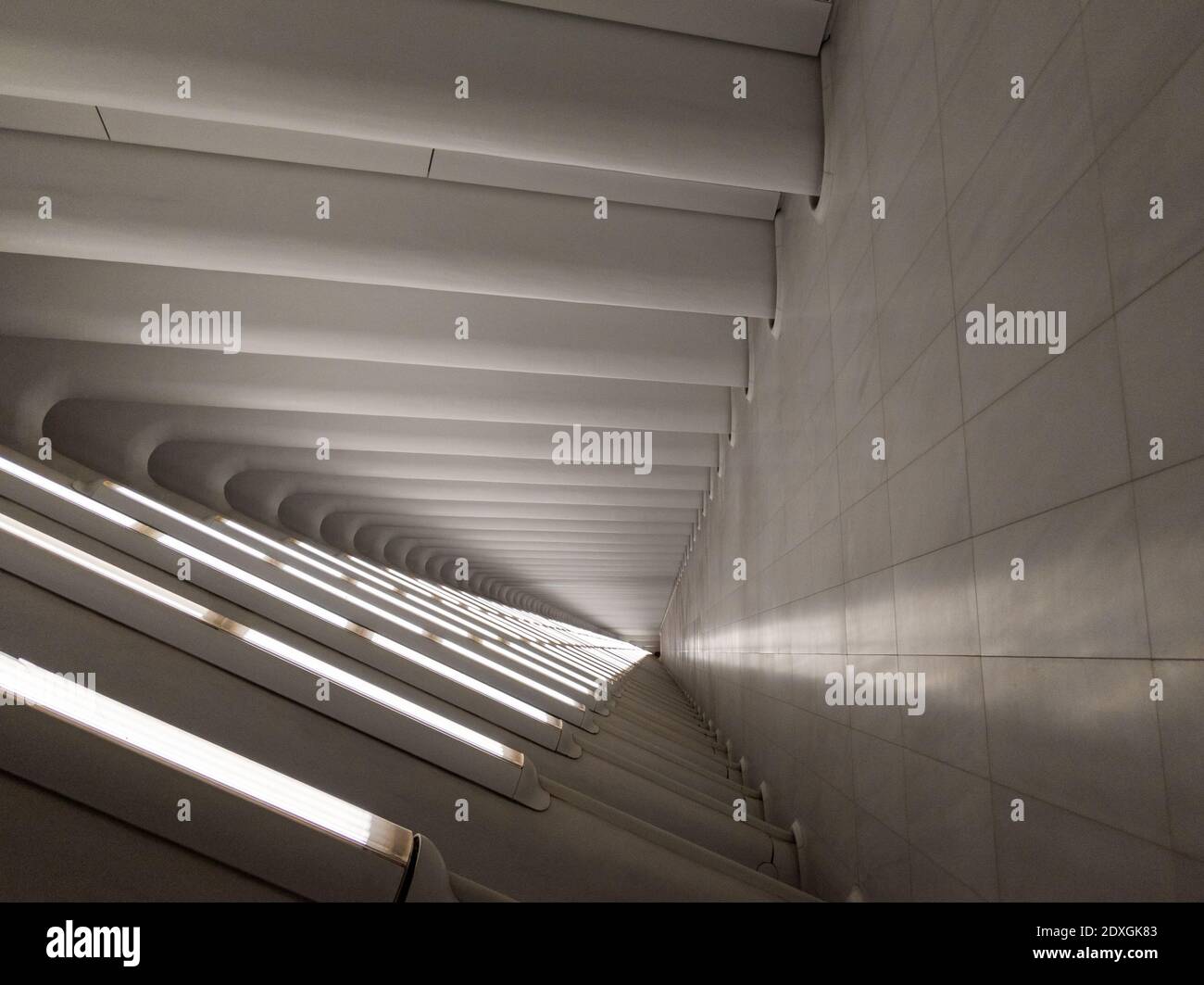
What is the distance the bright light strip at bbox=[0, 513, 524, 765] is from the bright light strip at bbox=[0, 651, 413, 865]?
132 centimetres

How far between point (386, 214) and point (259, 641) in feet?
10.6

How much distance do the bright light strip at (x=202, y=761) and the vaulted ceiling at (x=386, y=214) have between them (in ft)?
10.8

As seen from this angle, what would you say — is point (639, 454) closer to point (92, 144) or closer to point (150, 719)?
point (92, 144)

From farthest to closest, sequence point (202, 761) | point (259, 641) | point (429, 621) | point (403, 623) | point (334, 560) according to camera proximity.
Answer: point (334, 560) → point (429, 621) → point (403, 623) → point (259, 641) → point (202, 761)

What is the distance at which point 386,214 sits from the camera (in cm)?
587

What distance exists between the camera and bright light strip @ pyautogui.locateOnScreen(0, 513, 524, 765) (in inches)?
161

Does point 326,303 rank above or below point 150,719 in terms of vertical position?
above

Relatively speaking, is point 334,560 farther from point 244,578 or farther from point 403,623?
point 244,578

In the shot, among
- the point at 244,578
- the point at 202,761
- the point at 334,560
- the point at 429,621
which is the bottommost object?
the point at 202,761

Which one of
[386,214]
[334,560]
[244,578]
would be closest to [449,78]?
[386,214]

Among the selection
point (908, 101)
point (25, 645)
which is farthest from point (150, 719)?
point (908, 101)

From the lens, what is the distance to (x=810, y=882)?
523cm

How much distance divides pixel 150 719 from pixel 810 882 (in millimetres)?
4235

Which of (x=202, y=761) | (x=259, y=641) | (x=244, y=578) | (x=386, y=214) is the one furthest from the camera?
(x=244, y=578)
